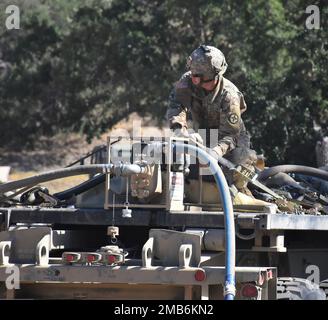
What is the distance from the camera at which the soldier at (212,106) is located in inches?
468

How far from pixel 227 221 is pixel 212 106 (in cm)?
243

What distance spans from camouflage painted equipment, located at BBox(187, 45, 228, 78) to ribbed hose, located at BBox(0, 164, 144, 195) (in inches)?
63.0

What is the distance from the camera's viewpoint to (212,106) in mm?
12133

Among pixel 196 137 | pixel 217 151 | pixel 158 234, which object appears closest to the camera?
pixel 158 234

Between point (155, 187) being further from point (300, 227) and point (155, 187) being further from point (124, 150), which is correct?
point (300, 227)

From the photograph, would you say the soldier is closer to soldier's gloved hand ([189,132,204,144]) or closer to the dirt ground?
soldier's gloved hand ([189,132,204,144])

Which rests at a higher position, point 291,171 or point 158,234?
point 291,171

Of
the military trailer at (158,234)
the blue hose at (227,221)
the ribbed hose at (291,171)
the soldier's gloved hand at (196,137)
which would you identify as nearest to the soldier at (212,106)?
the soldier's gloved hand at (196,137)

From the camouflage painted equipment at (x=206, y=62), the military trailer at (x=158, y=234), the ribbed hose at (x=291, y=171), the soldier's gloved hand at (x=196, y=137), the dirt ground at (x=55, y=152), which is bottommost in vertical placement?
the military trailer at (x=158, y=234)

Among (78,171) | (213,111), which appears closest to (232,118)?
(213,111)

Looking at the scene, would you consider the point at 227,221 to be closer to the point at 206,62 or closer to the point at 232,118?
the point at 232,118

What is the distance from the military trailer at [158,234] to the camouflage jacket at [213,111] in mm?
529

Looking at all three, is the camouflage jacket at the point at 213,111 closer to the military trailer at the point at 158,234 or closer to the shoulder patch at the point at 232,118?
the shoulder patch at the point at 232,118
